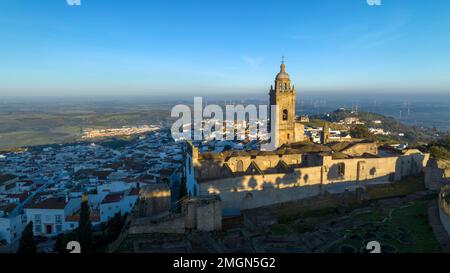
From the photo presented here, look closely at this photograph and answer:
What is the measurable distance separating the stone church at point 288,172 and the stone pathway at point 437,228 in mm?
4944

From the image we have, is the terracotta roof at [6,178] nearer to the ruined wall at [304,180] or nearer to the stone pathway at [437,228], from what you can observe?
the ruined wall at [304,180]

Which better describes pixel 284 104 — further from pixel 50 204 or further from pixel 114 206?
pixel 50 204

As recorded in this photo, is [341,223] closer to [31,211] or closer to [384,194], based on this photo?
[384,194]

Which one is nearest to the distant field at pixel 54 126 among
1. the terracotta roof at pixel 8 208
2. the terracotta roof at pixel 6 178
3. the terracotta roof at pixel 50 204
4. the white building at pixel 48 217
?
the terracotta roof at pixel 6 178

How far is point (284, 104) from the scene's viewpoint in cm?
2420

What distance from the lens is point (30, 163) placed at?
1881 inches

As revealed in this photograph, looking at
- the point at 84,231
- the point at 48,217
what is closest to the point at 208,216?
the point at 84,231

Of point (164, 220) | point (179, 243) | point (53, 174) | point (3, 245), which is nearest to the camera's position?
point (179, 243)

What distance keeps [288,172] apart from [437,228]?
721 centimetres
